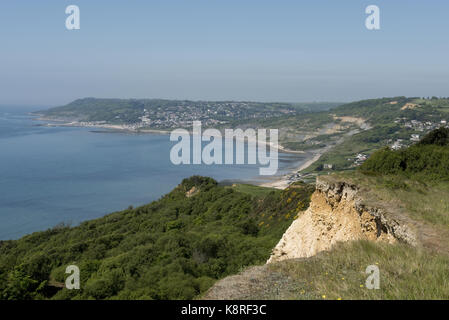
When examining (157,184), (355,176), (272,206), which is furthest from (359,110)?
(355,176)

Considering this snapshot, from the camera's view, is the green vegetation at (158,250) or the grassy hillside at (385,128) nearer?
the green vegetation at (158,250)

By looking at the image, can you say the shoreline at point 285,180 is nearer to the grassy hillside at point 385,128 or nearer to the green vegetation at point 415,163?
the grassy hillside at point 385,128

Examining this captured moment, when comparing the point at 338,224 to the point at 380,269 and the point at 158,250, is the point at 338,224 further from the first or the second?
the point at 158,250

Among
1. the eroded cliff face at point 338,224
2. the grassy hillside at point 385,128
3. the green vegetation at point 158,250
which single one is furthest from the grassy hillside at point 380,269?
the grassy hillside at point 385,128

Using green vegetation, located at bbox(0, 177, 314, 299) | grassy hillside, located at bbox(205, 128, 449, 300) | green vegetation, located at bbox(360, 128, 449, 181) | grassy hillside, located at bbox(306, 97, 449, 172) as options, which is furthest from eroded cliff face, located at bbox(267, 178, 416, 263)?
grassy hillside, located at bbox(306, 97, 449, 172)

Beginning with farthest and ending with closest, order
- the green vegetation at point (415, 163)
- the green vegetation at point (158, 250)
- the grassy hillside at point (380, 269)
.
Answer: the green vegetation at point (158, 250) < the green vegetation at point (415, 163) < the grassy hillside at point (380, 269)

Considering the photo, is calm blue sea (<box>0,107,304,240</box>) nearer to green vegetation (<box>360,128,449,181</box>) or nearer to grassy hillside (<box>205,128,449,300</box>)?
green vegetation (<box>360,128,449,181</box>)
